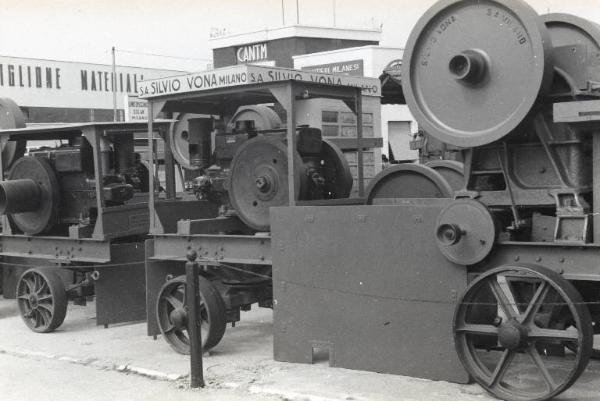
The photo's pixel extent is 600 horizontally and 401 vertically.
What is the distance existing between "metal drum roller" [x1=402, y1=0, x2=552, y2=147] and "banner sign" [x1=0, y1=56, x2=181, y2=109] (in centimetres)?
2198

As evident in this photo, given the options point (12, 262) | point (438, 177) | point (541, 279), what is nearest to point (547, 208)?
point (541, 279)

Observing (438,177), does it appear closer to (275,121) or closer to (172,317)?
(275,121)

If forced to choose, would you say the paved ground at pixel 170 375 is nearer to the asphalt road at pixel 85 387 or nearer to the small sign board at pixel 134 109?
the asphalt road at pixel 85 387

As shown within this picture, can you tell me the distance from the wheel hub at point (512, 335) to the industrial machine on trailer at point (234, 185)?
101 inches

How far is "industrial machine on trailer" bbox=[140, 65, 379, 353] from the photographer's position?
8.28 m

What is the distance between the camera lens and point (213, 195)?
367 inches

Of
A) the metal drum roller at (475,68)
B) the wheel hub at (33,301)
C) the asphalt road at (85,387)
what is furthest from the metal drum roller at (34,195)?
the metal drum roller at (475,68)

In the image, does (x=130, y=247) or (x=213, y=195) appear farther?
(x=130, y=247)

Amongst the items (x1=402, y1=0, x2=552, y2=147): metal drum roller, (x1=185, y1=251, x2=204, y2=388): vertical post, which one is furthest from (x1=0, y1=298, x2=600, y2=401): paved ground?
(x1=402, y1=0, x2=552, y2=147): metal drum roller

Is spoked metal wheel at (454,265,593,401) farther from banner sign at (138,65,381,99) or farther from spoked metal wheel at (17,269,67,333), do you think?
spoked metal wheel at (17,269,67,333)

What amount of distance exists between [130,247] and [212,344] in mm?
2379

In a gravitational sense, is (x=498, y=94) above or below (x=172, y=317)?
above

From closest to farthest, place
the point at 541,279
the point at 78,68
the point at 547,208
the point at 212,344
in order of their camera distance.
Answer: the point at 541,279, the point at 547,208, the point at 212,344, the point at 78,68

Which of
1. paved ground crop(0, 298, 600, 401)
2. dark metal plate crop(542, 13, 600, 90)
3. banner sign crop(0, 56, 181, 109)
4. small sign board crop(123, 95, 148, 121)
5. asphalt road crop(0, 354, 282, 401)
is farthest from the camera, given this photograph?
banner sign crop(0, 56, 181, 109)
